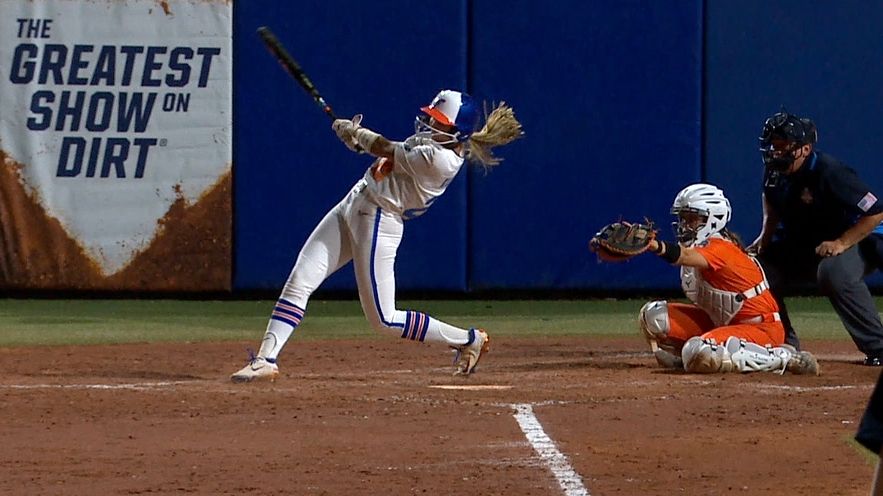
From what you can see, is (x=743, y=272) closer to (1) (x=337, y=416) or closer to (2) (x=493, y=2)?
(1) (x=337, y=416)

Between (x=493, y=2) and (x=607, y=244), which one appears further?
(x=493, y=2)

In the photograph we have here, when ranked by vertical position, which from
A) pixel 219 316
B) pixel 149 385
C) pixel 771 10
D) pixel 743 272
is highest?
pixel 771 10

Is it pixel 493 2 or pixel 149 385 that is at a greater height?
pixel 493 2

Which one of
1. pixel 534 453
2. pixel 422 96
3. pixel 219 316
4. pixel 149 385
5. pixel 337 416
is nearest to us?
pixel 534 453

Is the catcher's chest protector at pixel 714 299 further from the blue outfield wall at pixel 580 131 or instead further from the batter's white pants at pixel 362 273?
the blue outfield wall at pixel 580 131

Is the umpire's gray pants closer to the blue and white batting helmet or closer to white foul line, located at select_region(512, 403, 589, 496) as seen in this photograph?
the blue and white batting helmet

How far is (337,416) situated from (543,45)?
21.5ft

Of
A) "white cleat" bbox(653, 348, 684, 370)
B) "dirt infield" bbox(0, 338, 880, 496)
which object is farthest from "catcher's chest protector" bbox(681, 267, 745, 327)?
"dirt infield" bbox(0, 338, 880, 496)

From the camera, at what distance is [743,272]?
28.3 feet

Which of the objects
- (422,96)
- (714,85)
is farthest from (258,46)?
(714,85)

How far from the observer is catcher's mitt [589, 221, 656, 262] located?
8227mm

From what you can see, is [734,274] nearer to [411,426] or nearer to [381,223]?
[381,223]

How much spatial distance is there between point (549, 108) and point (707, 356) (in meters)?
5.05

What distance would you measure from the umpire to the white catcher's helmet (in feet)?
2.02
